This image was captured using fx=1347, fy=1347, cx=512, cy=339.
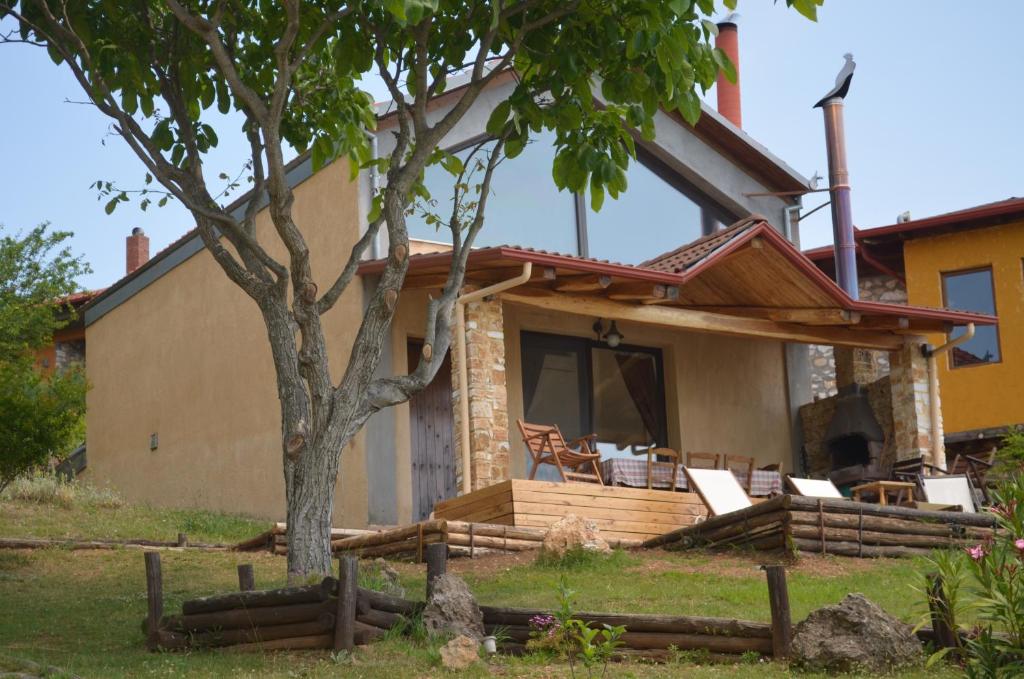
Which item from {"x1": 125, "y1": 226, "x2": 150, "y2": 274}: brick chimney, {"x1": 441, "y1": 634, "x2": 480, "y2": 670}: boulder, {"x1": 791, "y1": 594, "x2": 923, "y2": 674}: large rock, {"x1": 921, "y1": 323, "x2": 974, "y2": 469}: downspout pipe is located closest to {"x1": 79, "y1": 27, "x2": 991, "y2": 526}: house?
{"x1": 921, "y1": 323, "x2": 974, "y2": 469}: downspout pipe

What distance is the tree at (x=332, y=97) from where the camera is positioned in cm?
935

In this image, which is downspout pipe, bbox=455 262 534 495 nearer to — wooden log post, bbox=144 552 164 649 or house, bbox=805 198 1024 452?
wooden log post, bbox=144 552 164 649

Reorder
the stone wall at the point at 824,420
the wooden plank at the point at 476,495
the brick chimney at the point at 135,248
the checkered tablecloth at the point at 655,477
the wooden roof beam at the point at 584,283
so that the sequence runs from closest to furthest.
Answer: the wooden plank at the point at 476,495 → the wooden roof beam at the point at 584,283 → the checkered tablecloth at the point at 655,477 → the stone wall at the point at 824,420 → the brick chimney at the point at 135,248

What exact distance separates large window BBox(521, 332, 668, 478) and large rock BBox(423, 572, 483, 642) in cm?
802

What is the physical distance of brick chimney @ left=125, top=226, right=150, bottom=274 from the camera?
1325 inches

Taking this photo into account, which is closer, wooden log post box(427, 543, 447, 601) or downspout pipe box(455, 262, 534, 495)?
wooden log post box(427, 543, 447, 601)

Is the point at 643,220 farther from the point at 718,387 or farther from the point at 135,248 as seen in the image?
the point at 135,248

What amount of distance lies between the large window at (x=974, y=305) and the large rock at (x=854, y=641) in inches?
596

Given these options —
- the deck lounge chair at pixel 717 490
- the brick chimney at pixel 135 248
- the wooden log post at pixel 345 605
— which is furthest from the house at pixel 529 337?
the brick chimney at pixel 135 248

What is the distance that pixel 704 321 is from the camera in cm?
1694

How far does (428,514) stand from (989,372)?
1110 centimetres

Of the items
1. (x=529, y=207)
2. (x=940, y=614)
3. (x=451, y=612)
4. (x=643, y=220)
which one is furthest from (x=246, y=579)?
(x=643, y=220)

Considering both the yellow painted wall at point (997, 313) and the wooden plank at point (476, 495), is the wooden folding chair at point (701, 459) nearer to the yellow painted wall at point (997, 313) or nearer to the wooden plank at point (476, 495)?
the wooden plank at point (476, 495)

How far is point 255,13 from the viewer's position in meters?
10.8
